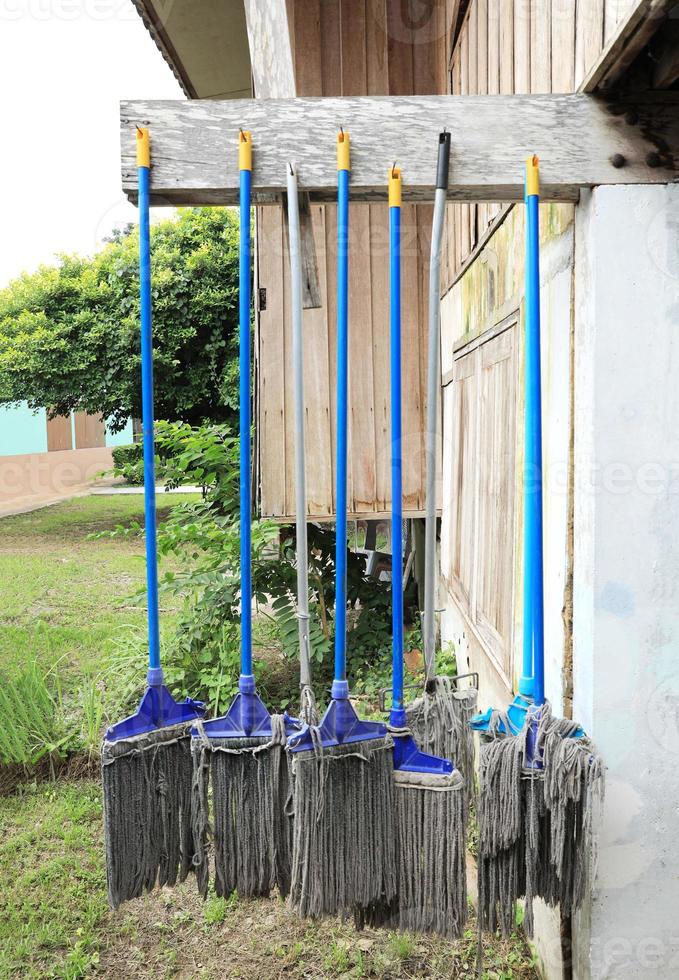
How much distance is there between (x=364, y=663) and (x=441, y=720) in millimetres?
3291

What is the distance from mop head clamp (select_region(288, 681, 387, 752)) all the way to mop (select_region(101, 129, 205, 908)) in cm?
32

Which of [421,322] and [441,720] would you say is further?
[421,322]

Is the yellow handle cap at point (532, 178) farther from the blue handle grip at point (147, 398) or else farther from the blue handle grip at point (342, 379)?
the blue handle grip at point (147, 398)

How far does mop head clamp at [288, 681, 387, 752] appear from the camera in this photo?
1726mm

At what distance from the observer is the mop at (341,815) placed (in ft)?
5.67

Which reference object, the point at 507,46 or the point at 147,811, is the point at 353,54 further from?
the point at 147,811

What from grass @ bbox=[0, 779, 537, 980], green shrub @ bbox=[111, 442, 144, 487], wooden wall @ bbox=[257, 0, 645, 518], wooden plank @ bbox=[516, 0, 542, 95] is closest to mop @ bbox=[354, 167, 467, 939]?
grass @ bbox=[0, 779, 537, 980]

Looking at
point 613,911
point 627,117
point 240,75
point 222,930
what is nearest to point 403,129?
point 627,117

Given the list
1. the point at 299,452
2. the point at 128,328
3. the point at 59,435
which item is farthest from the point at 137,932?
the point at 59,435

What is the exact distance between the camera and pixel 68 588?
8891 millimetres

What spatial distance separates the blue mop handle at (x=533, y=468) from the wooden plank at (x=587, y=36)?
0.27m

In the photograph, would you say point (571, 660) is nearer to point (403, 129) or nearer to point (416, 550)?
point (403, 129)

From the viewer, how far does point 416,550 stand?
586cm

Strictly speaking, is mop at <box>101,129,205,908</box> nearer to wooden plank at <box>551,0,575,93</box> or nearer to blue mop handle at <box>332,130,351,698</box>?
blue mop handle at <box>332,130,351,698</box>
